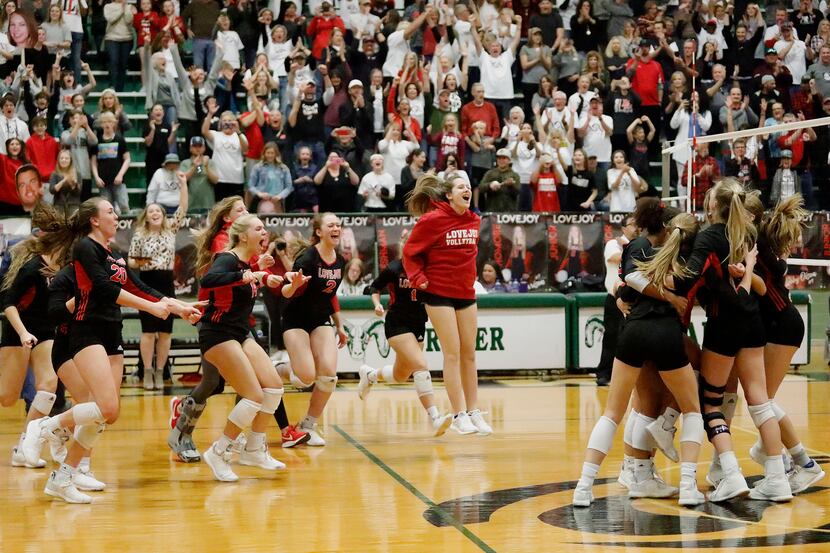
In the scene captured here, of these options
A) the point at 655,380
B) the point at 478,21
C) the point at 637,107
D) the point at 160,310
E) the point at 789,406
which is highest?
the point at 478,21

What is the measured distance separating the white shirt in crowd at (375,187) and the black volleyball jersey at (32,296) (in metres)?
7.84

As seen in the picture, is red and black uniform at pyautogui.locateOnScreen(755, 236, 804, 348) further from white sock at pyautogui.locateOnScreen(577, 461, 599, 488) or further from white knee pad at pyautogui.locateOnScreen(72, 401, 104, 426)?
white knee pad at pyautogui.locateOnScreen(72, 401, 104, 426)

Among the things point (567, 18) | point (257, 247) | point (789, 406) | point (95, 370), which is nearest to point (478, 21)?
point (567, 18)

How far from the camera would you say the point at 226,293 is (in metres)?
8.34

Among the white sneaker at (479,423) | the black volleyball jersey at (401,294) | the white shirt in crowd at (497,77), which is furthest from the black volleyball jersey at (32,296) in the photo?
the white shirt in crowd at (497,77)

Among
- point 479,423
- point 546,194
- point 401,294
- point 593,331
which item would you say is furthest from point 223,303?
point 546,194

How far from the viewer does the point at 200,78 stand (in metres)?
18.3

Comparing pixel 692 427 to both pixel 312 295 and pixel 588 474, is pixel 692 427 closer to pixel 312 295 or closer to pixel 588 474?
pixel 588 474

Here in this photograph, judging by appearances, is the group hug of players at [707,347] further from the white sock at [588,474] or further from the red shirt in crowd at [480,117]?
the red shirt in crowd at [480,117]

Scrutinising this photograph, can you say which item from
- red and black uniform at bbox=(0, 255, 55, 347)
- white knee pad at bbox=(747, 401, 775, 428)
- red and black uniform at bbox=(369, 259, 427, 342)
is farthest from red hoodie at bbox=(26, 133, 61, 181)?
white knee pad at bbox=(747, 401, 775, 428)

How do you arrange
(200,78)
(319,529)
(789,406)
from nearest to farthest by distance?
(319,529)
(789,406)
(200,78)

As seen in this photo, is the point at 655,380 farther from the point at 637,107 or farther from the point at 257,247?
the point at 637,107

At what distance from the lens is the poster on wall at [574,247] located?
15984 millimetres

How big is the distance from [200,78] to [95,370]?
11.3 metres
